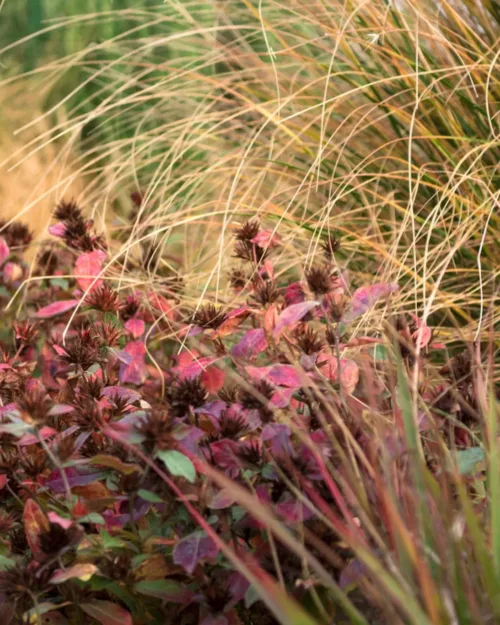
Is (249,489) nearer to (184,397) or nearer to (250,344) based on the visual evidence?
(184,397)

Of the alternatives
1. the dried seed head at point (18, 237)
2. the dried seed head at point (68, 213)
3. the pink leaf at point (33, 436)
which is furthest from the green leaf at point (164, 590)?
the dried seed head at point (18, 237)

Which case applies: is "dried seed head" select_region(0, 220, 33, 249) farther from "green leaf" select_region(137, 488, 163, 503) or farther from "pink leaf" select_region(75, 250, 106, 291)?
"green leaf" select_region(137, 488, 163, 503)

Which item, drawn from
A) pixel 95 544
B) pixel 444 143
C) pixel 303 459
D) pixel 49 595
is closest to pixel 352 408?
pixel 303 459

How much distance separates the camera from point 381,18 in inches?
85.4

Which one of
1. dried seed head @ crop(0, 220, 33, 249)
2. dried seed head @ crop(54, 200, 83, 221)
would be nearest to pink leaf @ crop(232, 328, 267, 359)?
dried seed head @ crop(54, 200, 83, 221)

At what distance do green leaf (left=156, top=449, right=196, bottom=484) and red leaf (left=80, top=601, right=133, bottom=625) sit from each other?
0.18 metres

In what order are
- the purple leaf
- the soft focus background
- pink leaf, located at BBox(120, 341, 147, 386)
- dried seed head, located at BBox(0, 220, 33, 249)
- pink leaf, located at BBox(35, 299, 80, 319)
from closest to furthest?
the purple leaf, pink leaf, located at BBox(120, 341, 147, 386), pink leaf, located at BBox(35, 299, 80, 319), the soft focus background, dried seed head, located at BBox(0, 220, 33, 249)

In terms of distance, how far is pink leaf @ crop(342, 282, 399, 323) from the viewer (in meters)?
1.19

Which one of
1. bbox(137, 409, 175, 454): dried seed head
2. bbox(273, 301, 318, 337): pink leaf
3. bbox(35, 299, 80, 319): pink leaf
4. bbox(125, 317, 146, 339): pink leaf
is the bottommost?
bbox(125, 317, 146, 339): pink leaf

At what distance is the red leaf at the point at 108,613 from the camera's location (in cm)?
100

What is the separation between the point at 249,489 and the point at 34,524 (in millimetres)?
241

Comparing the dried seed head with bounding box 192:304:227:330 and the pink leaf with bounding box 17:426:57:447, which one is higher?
the pink leaf with bounding box 17:426:57:447

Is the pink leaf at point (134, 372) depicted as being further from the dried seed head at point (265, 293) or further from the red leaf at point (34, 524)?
the red leaf at point (34, 524)

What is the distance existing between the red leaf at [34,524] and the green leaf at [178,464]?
16 cm
